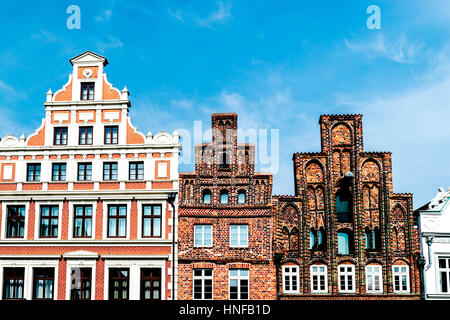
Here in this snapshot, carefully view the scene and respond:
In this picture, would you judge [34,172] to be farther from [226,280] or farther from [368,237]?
[368,237]

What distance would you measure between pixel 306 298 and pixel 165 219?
26.7 ft

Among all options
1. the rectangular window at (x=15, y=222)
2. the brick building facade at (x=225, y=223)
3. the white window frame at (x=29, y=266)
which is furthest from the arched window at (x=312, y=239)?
the rectangular window at (x=15, y=222)

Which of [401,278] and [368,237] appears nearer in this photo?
[401,278]

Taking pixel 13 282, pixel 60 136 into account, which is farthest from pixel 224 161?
pixel 13 282

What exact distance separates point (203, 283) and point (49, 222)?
867 centimetres

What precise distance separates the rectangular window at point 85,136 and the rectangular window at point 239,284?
1025 centimetres

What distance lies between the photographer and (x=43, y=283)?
29500 millimetres

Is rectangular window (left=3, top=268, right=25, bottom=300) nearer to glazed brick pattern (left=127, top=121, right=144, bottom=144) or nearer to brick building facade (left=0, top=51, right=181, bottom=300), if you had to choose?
brick building facade (left=0, top=51, right=181, bottom=300)

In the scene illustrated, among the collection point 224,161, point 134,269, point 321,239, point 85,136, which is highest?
point 85,136

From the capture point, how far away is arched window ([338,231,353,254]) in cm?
2998

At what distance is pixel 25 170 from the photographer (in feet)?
101

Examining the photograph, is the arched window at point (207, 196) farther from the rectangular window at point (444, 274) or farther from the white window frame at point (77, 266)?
the rectangular window at point (444, 274)

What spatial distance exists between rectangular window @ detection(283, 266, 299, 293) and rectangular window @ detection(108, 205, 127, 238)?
846 centimetres

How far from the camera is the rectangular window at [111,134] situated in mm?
30891
